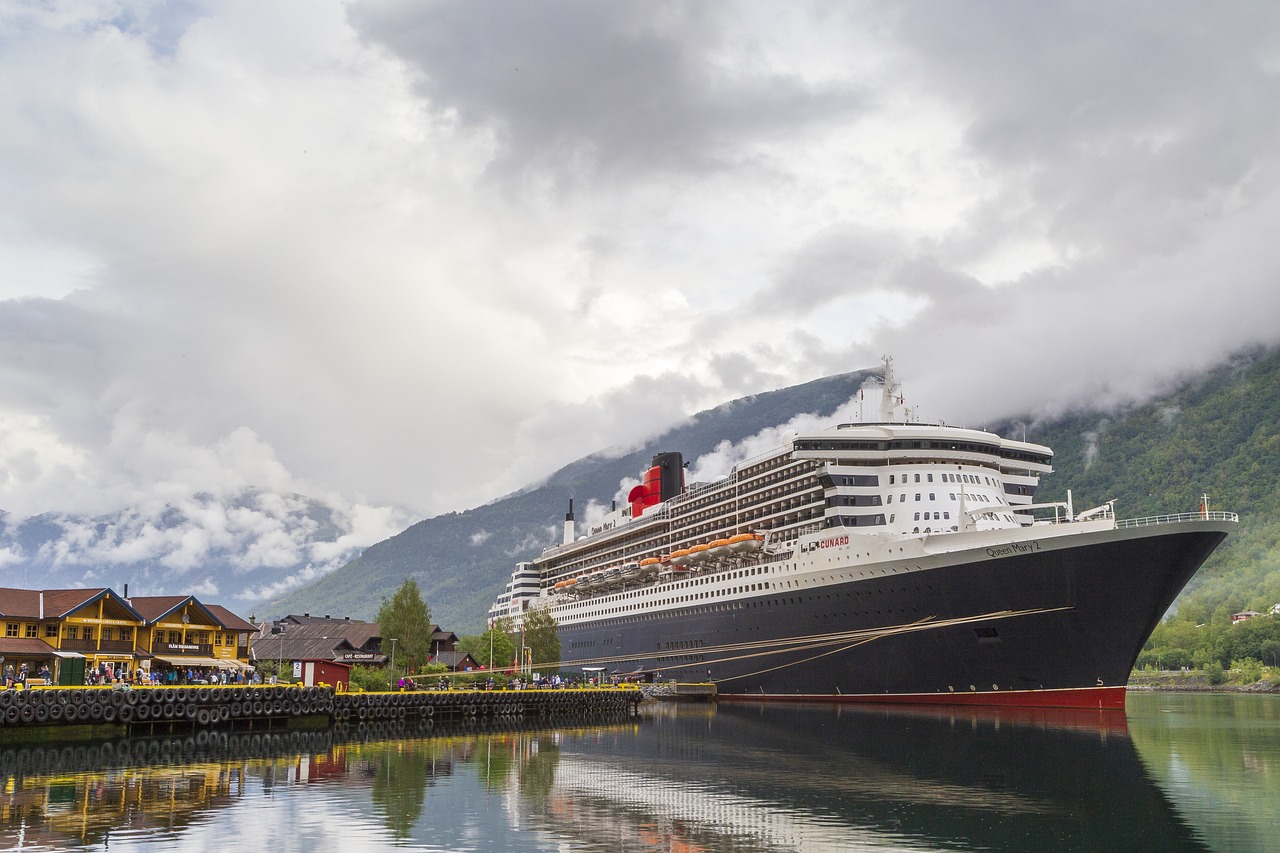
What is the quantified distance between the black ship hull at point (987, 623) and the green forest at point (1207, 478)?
71.5 metres

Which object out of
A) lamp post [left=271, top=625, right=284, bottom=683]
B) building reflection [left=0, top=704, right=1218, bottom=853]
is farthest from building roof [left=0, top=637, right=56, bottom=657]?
lamp post [left=271, top=625, right=284, bottom=683]

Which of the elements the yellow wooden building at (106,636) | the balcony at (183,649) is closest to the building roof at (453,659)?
the yellow wooden building at (106,636)

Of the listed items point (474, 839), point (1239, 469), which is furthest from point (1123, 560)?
point (1239, 469)

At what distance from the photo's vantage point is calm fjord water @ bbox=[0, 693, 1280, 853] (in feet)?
61.7

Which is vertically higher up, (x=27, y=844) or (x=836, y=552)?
(x=836, y=552)

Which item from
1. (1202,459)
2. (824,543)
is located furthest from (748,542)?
(1202,459)

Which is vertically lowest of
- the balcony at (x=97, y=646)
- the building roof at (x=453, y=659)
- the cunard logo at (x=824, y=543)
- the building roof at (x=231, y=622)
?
the building roof at (x=453, y=659)

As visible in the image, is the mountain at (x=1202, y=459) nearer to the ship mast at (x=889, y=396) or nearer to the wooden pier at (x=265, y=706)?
the ship mast at (x=889, y=396)

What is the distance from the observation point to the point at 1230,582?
134000 mm

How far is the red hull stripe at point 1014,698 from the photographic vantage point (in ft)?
146

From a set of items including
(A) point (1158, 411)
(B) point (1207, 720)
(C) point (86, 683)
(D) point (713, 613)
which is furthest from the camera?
(A) point (1158, 411)

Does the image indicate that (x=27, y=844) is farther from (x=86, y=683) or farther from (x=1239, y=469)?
(x=1239, y=469)

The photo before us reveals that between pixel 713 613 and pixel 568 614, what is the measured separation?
1194 inches

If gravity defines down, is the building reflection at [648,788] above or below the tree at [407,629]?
below
